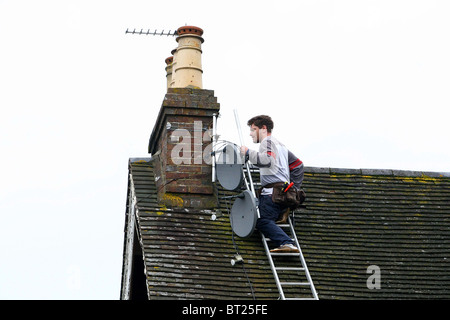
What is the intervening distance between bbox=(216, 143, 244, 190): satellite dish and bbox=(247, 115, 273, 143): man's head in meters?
0.34

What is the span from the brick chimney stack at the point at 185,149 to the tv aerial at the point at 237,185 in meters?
0.18

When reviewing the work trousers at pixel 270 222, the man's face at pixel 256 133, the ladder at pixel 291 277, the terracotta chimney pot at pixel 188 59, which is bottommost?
the ladder at pixel 291 277

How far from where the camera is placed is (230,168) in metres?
12.2

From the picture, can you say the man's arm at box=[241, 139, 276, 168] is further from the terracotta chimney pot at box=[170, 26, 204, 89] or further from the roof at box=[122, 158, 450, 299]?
the terracotta chimney pot at box=[170, 26, 204, 89]

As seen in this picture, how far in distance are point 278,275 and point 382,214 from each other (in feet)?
8.08

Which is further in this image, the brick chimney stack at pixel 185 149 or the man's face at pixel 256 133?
the brick chimney stack at pixel 185 149

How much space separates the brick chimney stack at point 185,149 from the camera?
1241cm

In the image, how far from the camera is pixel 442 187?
14.0m

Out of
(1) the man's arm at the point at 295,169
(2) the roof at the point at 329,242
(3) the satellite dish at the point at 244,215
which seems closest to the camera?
(2) the roof at the point at 329,242

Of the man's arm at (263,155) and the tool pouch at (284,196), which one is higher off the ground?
the man's arm at (263,155)

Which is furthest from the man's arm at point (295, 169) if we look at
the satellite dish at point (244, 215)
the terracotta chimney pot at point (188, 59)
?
the terracotta chimney pot at point (188, 59)

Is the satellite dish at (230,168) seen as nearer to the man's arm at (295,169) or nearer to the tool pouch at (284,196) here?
the tool pouch at (284,196)

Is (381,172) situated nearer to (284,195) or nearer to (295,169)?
(295,169)

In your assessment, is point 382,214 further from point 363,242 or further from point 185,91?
point 185,91
